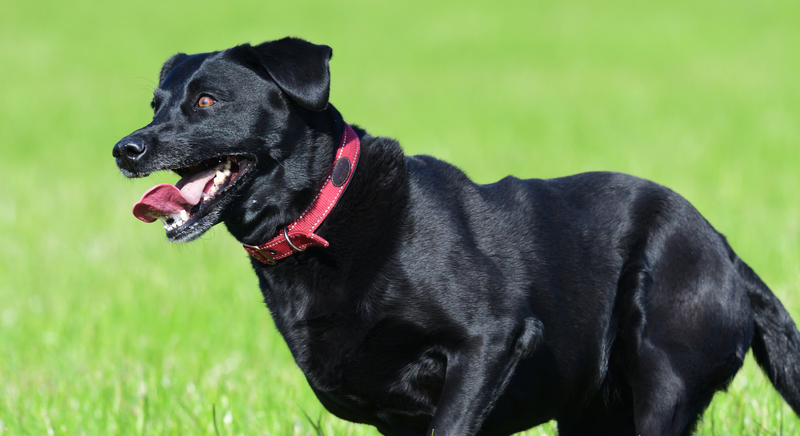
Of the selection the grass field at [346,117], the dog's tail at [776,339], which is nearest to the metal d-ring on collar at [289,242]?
the grass field at [346,117]

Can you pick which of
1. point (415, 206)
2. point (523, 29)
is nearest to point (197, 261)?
point (415, 206)

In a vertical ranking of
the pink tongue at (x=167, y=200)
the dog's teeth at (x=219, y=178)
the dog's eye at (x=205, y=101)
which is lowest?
the pink tongue at (x=167, y=200)

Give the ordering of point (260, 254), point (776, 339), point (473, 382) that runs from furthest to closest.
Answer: point (776, 339) → point (260, 254) → point (473, 382)

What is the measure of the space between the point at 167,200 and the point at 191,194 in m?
0.11

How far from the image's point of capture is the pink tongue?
3.14m

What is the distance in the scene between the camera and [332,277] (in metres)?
3.21

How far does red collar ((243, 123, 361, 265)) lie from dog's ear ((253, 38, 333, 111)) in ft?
0.73

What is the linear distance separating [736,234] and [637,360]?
15.4 feet

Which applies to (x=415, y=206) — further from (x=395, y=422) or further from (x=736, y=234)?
(x=736, y=234)

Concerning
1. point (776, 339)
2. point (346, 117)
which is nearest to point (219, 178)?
point (776, 339)

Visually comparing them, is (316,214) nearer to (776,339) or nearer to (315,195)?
(315,195)

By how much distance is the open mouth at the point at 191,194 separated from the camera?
124 inches

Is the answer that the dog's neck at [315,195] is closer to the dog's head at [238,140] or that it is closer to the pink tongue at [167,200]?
the dog's head at [238,140]

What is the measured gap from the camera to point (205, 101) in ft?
10.7
